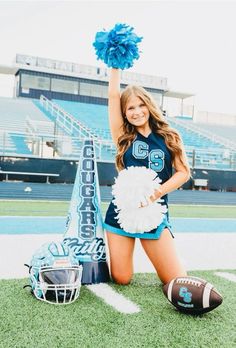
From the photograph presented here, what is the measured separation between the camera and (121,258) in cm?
324

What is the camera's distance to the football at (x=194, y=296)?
2.53 meters

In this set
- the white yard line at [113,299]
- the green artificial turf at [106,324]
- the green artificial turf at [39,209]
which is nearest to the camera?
the green artificial turf at [106,324]

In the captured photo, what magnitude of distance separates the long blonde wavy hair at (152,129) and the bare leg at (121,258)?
558 mm

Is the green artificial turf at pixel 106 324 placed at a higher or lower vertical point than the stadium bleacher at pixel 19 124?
lower

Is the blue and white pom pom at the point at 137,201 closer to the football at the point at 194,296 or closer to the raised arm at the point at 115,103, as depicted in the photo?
the raised arm at the point at 115,103

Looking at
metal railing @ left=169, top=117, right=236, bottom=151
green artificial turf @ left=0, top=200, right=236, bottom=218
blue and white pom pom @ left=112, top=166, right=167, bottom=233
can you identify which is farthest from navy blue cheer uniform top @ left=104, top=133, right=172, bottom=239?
metal railing @ left=169, top=117, right=236, bottom=151

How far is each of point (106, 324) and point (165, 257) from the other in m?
0.88

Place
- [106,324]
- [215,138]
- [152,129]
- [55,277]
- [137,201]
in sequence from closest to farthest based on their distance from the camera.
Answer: [106,324] < [55,277] < [137,201] < [152,129] < [215,138]

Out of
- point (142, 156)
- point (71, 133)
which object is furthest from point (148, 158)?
point (71, 133)

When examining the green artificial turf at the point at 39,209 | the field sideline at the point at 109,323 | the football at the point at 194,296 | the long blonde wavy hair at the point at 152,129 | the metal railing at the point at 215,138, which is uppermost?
the metal railing at the point at 215,138

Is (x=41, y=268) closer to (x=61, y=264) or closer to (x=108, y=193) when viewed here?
(x=61, y=264)

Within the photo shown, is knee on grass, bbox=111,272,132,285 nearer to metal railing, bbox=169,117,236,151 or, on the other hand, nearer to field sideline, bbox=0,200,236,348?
field sideline, bbox=0,200,236,348

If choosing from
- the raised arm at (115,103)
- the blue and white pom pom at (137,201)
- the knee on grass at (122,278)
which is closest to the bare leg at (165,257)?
the blue and white pom pom at (137,201)

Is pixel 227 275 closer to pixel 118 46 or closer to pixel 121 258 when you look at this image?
pixel 121 258
